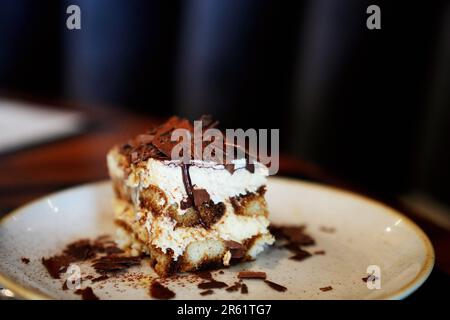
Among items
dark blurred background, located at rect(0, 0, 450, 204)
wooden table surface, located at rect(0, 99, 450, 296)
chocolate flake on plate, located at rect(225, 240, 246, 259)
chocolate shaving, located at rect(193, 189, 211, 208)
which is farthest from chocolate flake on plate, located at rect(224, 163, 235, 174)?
dark blurred background, located at rect(0, 0, 450, 204)

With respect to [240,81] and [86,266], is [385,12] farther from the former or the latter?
[86,266]

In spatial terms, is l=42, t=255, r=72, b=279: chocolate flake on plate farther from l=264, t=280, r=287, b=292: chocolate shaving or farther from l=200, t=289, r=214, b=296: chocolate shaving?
l=264, t=280, r=287, b=292: chocolate shaving

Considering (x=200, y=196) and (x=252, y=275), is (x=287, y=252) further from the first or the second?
(x=200, y=196)

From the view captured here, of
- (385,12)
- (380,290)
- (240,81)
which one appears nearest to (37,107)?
(240,81)

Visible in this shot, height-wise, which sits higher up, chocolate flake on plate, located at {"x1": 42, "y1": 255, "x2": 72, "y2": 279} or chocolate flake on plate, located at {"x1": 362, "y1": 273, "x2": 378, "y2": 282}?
chocolate flake on plate, located at {"x1": 42, "y1": 255, "x2": 72, "y2": 279}

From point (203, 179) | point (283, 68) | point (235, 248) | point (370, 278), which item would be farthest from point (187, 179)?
point (283, 68)

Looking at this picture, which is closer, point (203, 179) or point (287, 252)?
point (203, 179)

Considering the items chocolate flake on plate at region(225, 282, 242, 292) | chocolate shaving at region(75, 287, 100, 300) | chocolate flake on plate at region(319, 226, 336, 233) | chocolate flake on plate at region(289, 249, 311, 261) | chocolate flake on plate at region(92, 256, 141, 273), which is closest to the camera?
chocolate shaving at region(75, 287, 100, 300)
